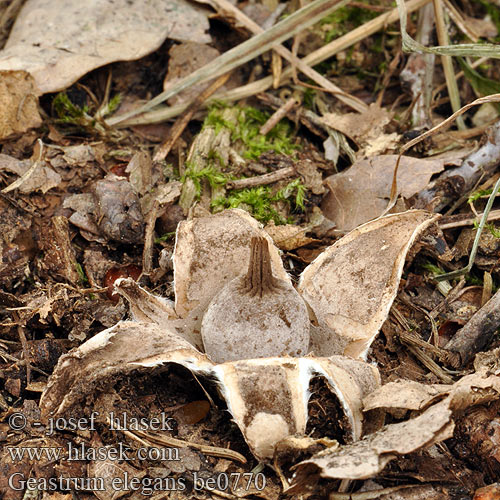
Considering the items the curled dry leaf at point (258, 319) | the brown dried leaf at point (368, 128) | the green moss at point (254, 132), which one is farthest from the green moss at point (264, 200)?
the curled dry leaf at point (258, 319)

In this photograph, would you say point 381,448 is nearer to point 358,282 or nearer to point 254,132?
point 358,282

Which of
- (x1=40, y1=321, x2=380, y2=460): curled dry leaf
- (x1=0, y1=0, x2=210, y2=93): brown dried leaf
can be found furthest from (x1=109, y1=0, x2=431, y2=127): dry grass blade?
(x1=40, y1=321, x2=380, y2=460): curled dry leaf

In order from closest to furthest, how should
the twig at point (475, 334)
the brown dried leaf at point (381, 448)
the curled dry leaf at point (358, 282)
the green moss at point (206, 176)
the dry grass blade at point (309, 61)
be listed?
1. the brown dried leaf at point (381, 448)
2. the curled dry leaf at point (358, 282)
3. the twig at point (475, 334)
4. the green moss at point (206, 176)
5. the dry grass blade at point (309, 61)

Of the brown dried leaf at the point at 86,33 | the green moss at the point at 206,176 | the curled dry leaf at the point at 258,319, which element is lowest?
the curled dry leaf at the point at 258,319

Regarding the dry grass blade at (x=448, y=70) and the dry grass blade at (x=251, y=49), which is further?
the dry grass blade at (x=448, y=70)

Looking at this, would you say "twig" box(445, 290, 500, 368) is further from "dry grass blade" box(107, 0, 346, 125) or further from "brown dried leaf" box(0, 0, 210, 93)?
"brown dried leaf" box(0, 0, 210, 93)

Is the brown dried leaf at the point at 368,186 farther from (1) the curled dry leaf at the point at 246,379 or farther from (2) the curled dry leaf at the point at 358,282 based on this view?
(1) the curled dry leaf at the point at 246,379

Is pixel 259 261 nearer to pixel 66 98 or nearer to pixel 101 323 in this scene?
pixel 101 323
